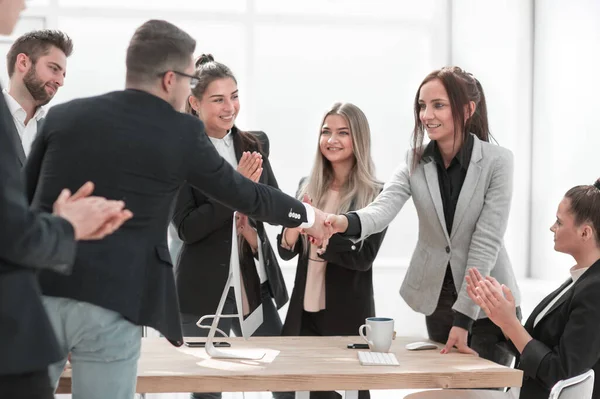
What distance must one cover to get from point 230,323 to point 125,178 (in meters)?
1.39

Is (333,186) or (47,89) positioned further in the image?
(333,186)

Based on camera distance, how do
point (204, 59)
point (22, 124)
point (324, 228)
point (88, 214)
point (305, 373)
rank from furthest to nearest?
point (204, 59), point (22, 124), point (324, 228), point (305, 373), point (88, 214)

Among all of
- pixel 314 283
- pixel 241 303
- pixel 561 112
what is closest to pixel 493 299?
pixel 241 303

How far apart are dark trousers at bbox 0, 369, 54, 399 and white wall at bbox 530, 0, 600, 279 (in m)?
3.97

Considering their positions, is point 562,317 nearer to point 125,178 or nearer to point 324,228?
point 324,228

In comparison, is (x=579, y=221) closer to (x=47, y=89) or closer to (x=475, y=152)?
(x=475, y=152)

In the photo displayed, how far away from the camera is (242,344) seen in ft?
8.48

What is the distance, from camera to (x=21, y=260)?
1.33m

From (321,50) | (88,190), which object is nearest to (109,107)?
(88,190)

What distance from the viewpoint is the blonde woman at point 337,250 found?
3104 mm

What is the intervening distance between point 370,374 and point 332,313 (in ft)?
3.12

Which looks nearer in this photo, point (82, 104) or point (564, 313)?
point (82, 104)

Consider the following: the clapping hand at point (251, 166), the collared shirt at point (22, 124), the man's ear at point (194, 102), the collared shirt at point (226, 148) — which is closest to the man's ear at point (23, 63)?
the collared shirt at point (22, 124)

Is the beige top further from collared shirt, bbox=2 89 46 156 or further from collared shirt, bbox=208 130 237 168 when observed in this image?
collared shirt, bbox=2 89 46 156
